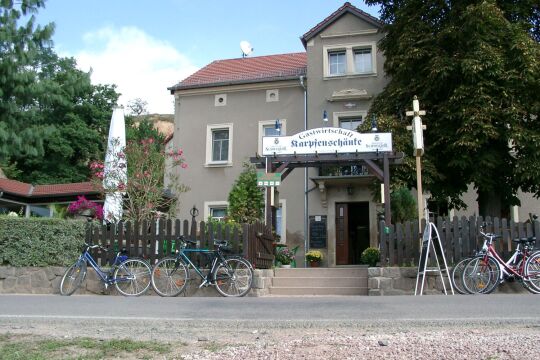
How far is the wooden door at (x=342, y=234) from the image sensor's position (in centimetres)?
2106

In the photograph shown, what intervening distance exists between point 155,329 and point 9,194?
20264 millimetres

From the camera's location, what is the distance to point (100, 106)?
1799 inches

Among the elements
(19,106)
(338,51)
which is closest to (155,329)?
(19,106)

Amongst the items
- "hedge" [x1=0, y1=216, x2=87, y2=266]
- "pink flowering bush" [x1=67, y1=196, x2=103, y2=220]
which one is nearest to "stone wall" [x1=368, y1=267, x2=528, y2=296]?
"hedge" [x1=0, y1=216, x2=87, y2=266]

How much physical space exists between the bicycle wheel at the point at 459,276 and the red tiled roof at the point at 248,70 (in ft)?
44.2

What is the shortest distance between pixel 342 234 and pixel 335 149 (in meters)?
8.27

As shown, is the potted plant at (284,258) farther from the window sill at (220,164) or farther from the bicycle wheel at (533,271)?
the bicycle wheel at (533,271)

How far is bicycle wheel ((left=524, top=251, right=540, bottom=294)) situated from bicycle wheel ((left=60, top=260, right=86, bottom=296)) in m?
8.61

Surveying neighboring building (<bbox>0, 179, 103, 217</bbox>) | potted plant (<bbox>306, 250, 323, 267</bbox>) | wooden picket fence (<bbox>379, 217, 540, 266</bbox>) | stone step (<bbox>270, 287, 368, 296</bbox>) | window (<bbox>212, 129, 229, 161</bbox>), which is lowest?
stone step (<bbox>270, 287, 368, 296</bbox>)

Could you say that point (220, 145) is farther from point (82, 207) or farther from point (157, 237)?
point (157, 237)

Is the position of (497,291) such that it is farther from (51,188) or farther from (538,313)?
(51,188)

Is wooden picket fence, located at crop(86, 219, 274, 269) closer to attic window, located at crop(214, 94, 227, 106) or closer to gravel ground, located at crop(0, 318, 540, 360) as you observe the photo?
gravel ground, located at crop(0, 318, 540, 360)

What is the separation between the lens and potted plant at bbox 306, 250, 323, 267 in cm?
1977

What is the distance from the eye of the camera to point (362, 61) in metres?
22.3
